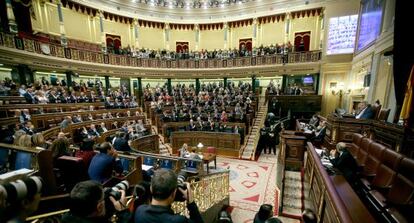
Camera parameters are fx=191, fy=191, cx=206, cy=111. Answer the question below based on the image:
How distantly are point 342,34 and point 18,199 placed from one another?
45.5 feet

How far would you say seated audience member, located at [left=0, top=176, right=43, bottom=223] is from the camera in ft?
2.60

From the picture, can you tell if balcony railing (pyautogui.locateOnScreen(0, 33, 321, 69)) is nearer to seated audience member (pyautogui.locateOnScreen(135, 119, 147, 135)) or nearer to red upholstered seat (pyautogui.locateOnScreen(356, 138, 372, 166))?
seated audience member (pyautogui.locateOnScreen(135, 119, 147, 135))

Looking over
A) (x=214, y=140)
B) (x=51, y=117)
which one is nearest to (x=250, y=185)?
(x=214, y=140)

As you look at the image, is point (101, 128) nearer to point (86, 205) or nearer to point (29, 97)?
point (29, 97)

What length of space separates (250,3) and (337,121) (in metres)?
12.3

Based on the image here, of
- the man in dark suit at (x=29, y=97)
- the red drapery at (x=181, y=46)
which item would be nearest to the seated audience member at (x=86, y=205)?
the man in dark suit at (x=29, y=97)

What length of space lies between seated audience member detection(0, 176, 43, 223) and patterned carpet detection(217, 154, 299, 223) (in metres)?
4.05

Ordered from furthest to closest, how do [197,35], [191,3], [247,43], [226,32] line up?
[197,35] < [247,43] < [226,32] < [191,3]

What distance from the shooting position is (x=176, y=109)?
10242 millimetres

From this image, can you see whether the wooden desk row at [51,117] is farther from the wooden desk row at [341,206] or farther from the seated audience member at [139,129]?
the wooden desk row at [341,206]

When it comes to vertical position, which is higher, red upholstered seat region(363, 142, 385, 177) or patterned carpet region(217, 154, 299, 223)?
red upholstered seat region(363, 142, 385, 177)

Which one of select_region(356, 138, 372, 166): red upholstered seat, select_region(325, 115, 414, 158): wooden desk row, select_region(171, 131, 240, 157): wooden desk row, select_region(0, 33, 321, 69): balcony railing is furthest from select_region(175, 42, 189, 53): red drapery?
select_region(356, 138, 372, 166): red upholstered seat

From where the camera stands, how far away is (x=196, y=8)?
15883 millimetres

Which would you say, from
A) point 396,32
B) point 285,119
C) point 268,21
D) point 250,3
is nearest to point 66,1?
point 250,3
